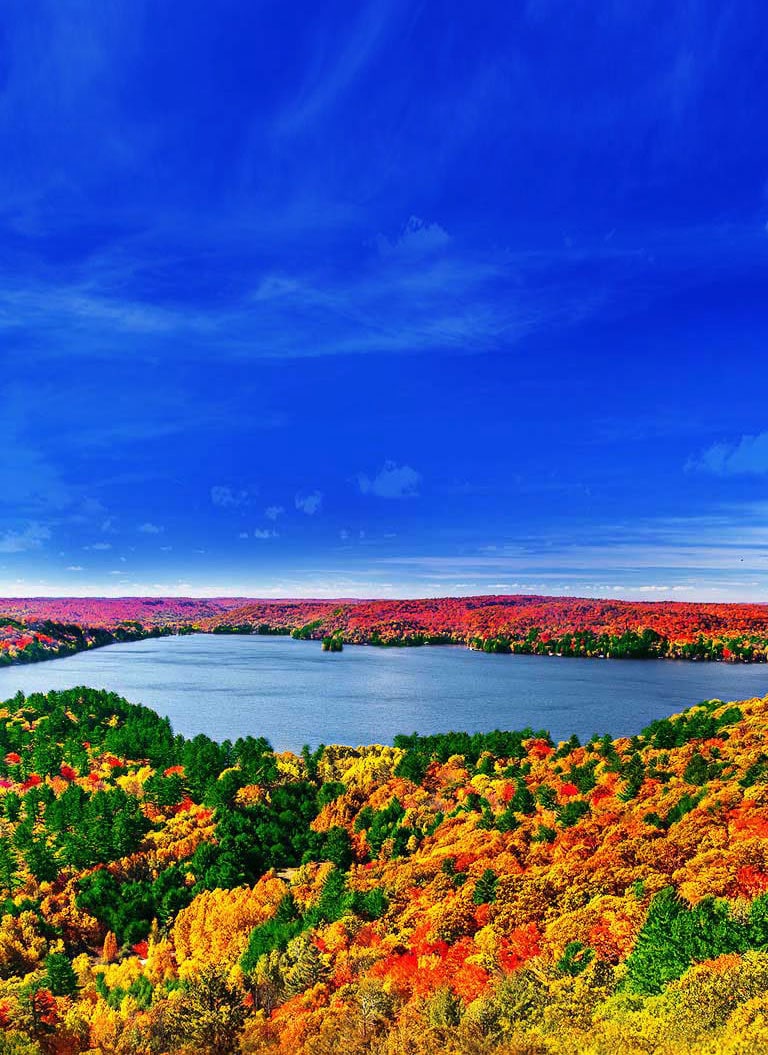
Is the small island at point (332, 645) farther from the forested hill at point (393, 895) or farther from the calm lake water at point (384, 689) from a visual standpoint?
the forested hill at point (393, 895)

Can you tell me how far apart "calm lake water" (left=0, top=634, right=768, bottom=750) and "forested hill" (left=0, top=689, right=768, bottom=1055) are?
1895cm

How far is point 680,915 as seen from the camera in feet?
76.2

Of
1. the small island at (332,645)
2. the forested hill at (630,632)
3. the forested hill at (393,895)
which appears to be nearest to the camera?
the forested hill at (393,895)

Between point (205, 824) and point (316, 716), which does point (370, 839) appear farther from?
point (316, 716)

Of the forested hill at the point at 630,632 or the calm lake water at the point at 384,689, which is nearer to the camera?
the calm lake water at the point at 384,689

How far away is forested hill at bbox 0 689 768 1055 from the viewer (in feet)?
63.4

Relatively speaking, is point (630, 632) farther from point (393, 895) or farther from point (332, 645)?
point (393, 895)

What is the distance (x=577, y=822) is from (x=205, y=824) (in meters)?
21.2

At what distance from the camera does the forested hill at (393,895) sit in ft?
63.4

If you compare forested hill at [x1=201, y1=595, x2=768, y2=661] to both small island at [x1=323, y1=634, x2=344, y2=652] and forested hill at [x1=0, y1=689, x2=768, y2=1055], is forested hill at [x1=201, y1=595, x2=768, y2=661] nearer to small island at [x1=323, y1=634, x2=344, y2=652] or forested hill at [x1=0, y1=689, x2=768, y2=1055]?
small island at [x1=323, y1=634, x2=344, y2=652]

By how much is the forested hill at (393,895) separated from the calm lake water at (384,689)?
62.2 feet

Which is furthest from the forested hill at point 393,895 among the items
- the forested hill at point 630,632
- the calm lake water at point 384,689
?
the forested hill at point 630,632

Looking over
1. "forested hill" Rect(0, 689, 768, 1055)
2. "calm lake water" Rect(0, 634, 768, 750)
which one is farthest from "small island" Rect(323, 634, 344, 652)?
"forested hill" Rect(0, 689, 768, 1055)

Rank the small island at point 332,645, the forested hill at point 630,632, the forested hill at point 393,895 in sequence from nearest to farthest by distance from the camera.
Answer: the forested hill at point 393,895 → the forested hill at point 630,632 → the small island at point 332,645
